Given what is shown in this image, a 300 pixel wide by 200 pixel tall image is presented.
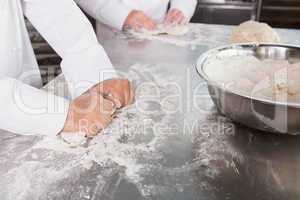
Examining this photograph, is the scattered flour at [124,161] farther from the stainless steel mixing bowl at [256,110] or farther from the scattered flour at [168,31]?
the scattered flour at [168,31]

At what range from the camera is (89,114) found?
0.85 metres

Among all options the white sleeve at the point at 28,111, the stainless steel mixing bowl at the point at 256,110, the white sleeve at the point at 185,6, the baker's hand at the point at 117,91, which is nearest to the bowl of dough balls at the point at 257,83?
the stainless steel mixing bowl at the point at 256,110

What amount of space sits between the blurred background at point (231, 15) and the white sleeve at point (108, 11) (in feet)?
0.81

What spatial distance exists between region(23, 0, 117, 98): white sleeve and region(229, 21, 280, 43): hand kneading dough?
0.48 metres

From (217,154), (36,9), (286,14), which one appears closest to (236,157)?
(217,154)

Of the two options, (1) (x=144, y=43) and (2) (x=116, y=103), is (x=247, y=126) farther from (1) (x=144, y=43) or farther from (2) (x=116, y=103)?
(1) (x=144, y=43)

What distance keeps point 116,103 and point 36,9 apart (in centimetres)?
37

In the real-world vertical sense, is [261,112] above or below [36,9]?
below

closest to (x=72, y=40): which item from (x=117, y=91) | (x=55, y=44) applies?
(x=55, y=44)

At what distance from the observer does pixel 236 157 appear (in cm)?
74

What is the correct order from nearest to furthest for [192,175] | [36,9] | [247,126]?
[192,175] < [247,126] < [36,9]

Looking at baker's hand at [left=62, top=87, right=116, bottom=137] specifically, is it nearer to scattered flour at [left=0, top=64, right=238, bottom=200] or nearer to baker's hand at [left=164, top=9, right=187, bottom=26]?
scattered flour at [left=0, top=64, right=238, bottom=200]

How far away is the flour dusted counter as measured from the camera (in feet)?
2.12

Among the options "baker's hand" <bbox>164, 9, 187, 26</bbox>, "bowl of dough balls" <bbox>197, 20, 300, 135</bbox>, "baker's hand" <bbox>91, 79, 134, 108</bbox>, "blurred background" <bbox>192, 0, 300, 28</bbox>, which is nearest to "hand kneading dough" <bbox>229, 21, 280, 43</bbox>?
"bowl of dough balls" <bbox>197, 20, 300, 135</bbox>
